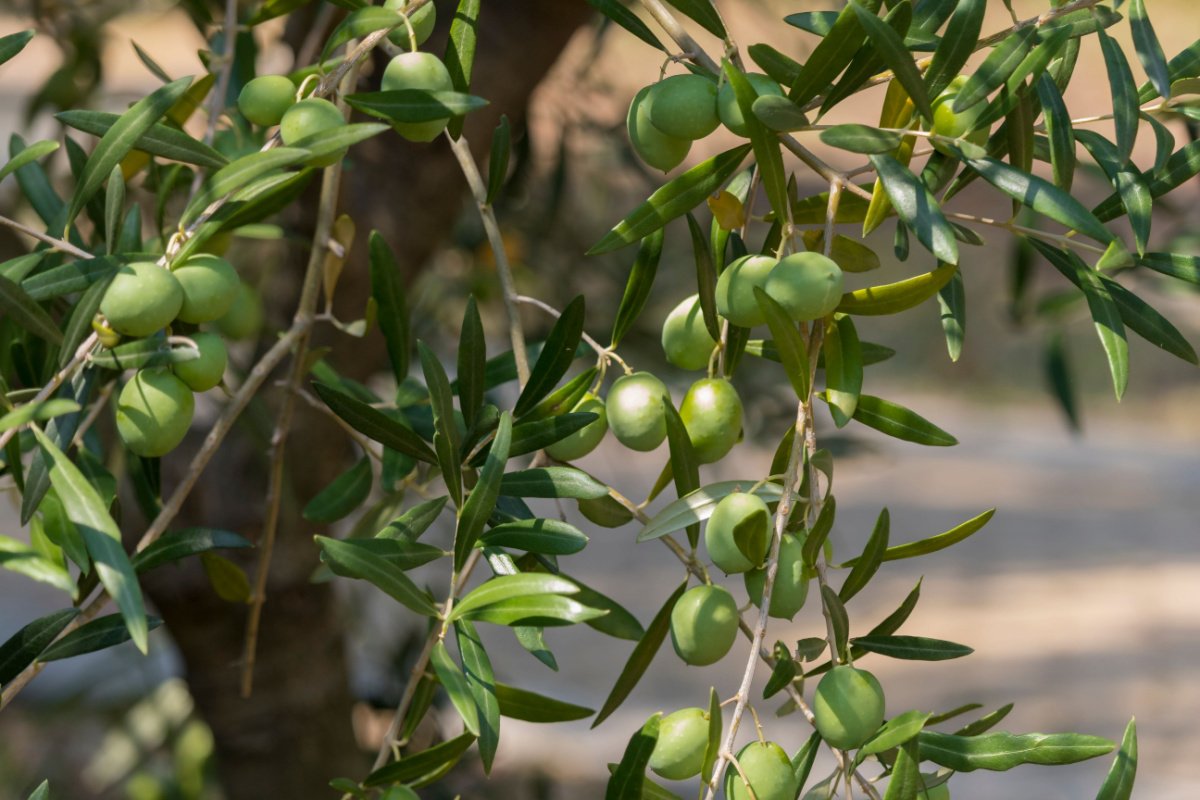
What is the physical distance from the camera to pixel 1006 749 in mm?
357

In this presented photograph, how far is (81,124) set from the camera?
1.27 feet

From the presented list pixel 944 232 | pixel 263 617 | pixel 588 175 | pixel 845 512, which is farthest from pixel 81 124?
pixel 845 512

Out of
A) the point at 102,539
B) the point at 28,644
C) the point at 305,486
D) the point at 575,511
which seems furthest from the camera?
the point at 575,511

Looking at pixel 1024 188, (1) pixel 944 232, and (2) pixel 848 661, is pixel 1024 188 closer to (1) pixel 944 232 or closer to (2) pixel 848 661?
(1) pixel 944 232

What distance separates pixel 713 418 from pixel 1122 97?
19 centimetres

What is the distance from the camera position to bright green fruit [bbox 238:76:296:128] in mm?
396

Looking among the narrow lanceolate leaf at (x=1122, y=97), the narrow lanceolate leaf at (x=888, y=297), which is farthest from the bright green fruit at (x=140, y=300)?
the narrow lanceolate leaf at (x=1122, y=97)

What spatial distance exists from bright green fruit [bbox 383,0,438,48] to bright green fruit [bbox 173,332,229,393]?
0.13 m

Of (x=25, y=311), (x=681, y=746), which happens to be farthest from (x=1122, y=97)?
(x=25, y=311)

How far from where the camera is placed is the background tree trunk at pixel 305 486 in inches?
36.6

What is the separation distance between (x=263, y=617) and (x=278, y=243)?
444mm

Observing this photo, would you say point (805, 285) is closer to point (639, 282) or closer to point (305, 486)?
point (639, 282)

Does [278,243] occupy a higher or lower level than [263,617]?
higher

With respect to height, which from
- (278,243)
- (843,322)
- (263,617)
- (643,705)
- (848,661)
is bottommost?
(643,705)
